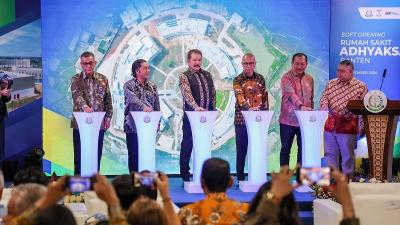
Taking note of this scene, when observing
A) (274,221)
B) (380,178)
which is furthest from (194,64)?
(274,221)

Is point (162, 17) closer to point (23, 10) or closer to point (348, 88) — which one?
point (23, 10)

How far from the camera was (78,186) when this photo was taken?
2.84m

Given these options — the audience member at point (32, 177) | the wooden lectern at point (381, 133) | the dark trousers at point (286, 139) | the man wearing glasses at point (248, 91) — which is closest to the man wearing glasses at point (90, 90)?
the man wearing glasses at point (248, 91)

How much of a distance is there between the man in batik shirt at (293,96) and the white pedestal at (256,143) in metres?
0.81

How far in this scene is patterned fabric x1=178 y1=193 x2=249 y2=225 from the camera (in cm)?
355

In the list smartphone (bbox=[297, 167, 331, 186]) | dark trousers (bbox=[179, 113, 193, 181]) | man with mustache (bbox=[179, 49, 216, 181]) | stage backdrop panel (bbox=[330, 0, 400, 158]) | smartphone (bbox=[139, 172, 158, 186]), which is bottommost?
dark trousers (bbox=[179, 113, 193, 181])

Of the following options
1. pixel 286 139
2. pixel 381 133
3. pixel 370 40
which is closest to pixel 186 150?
pixel 286 139

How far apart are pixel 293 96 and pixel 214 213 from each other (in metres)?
6.42

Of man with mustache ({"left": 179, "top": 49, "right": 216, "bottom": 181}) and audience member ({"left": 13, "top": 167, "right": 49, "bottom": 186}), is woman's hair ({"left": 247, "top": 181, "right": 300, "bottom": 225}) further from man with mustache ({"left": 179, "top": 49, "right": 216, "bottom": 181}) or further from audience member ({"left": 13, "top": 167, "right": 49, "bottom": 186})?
man with mustache ({"left": 179, "top": 49, "right": 216, "bottom": 181})

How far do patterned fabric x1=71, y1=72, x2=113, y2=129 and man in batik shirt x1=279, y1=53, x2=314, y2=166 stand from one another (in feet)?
7.34

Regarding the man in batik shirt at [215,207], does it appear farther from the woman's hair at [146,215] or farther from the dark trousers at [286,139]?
the dark trousers at [286,139]

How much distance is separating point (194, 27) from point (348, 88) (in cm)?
260

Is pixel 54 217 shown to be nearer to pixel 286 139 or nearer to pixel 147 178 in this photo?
pixel 147 178

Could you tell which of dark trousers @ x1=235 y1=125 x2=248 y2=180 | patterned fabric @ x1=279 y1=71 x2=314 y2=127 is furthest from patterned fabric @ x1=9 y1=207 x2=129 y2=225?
patterned fabric @ x1=279 y1=71 x2=314 y2=127
